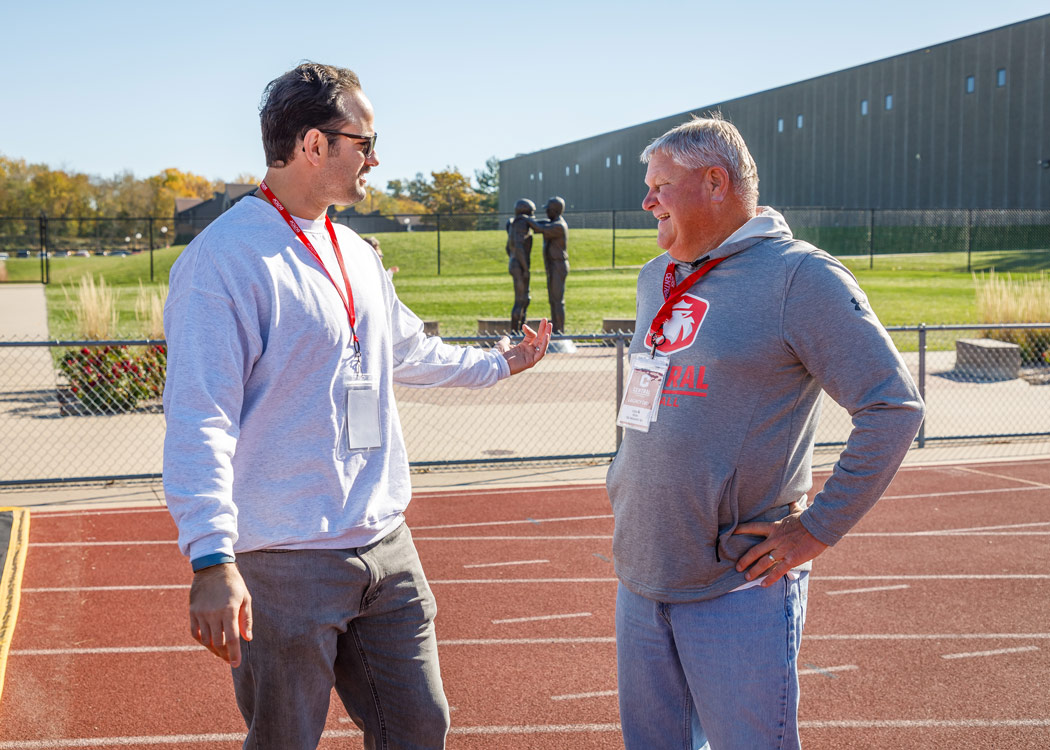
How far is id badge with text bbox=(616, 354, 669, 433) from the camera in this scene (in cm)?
243

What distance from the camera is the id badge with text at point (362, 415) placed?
2.41 meters

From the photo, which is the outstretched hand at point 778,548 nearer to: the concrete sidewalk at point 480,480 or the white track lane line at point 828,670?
the white track lane line at point 828,670

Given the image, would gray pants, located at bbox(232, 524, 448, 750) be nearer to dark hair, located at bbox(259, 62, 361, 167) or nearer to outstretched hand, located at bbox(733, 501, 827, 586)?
outstretched hand, located at bbox(733, 501, 827, 586)


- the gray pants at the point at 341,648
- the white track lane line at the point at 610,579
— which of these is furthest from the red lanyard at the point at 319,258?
the white track lane line at the point at 610,579

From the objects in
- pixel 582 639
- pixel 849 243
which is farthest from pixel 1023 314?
pixel 849 243

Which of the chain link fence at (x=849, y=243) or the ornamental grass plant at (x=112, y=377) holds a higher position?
the chain link fence at (x=849, y=243)

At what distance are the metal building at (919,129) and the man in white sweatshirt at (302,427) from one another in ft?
133

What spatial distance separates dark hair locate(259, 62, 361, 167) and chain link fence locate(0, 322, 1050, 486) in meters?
6.11

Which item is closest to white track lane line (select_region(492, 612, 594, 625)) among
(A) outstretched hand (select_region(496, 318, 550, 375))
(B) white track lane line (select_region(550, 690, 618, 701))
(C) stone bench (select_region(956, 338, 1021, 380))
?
(B) white track lane line (select_region(550, 690, 618, 701))

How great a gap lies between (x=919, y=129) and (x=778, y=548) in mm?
48501

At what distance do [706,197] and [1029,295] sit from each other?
1497 centimetres

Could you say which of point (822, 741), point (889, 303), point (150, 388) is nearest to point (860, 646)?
point (822, 741)

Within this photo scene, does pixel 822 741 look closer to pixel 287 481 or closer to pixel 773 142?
pixel 287 481

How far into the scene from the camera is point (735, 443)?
230 cm
